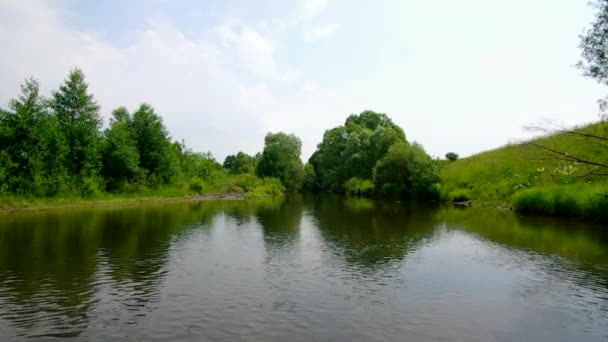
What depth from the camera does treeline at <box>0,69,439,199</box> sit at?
43.2 metres

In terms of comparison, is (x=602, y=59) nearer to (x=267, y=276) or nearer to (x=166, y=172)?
(x=267, y=276)

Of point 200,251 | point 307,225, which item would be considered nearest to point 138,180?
point 307,225

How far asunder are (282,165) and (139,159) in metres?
51.5

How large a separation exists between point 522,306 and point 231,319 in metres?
9.46

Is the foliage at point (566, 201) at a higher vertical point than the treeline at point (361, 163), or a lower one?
lower

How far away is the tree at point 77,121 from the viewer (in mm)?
48969

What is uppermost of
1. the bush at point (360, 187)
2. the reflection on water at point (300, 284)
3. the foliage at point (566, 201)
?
the bush at point (360, 187)

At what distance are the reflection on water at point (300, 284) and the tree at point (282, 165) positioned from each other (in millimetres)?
79874

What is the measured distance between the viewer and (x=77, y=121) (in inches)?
1966

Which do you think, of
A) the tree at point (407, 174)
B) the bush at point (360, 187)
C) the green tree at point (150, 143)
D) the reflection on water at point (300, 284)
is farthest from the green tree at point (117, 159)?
the bush at point (360, 187)

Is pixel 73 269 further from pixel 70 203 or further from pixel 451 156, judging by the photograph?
pixel 451 156

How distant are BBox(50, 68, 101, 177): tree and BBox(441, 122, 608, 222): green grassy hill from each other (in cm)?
4405

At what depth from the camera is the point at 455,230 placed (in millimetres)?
31938

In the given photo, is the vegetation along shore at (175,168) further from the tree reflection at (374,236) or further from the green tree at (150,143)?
the tree reflection at (374,236)
